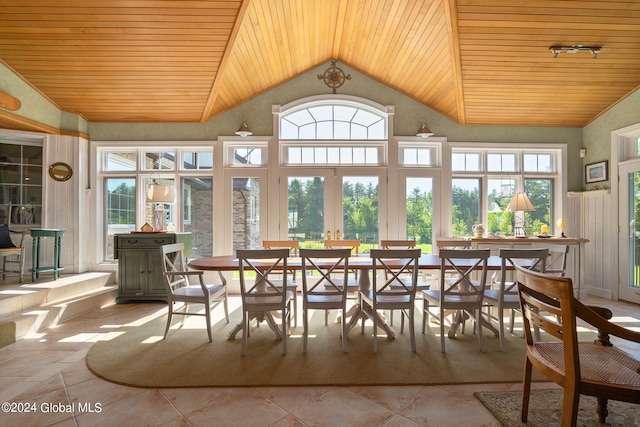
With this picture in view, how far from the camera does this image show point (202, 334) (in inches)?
139

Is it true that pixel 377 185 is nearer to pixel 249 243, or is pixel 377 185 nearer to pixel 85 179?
pixel 249 243

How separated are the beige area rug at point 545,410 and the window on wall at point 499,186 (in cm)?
370

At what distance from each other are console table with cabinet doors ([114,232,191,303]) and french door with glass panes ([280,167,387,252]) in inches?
77.5

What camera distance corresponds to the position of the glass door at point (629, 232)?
4.90 metres

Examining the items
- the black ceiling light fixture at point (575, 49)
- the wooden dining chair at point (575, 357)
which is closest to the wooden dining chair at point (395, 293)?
the wooden dining chair at point (575, 357)

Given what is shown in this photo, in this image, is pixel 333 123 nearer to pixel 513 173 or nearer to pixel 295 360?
pixel 513 173

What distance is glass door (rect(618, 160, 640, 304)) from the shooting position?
193 inches

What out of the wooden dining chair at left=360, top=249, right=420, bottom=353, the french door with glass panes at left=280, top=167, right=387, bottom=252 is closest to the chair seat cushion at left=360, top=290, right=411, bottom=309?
the wooden dining chair at left=360, top=249, right=420, bottom=353

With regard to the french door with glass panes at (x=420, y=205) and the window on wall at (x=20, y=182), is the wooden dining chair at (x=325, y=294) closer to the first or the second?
the french door with glass panes at (x=420, y=205)

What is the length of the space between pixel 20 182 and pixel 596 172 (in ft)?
29.9

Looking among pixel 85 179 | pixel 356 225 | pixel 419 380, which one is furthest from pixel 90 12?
pixel 419 380

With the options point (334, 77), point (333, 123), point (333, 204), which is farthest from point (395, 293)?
point (334, 77)

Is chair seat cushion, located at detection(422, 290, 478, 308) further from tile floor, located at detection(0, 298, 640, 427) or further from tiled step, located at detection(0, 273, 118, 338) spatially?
tiled step, located at detection(0, 273, 118, 338)

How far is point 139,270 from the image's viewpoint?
195 inches
